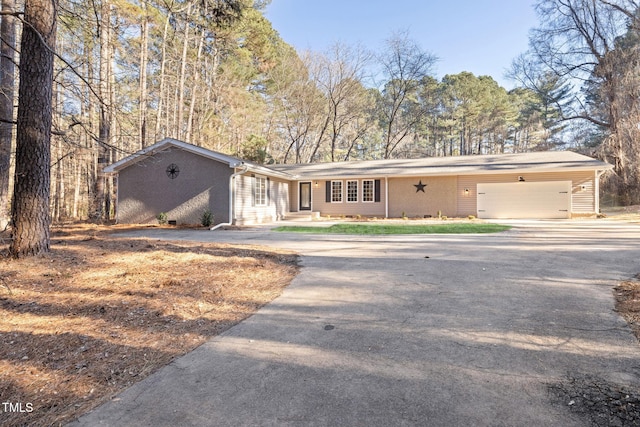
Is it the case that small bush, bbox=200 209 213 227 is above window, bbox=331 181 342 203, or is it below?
below

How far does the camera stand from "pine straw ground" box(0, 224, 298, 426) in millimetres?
2148

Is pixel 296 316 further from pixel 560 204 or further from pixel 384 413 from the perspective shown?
pixel 560 204

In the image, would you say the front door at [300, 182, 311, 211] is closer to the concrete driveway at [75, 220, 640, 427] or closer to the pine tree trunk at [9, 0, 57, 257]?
the pine tree trunk at [9, 0, 57, 257]

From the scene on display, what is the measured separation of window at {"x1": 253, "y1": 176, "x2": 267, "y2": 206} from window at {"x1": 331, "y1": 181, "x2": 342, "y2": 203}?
4147mm

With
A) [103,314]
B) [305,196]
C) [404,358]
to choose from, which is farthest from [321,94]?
[404,358]

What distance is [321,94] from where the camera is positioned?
1039 inches

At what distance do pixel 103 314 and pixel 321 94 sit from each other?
83.7 feet

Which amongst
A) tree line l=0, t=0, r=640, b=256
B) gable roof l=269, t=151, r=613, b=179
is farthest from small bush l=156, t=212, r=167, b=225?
gable roof l=269, t=151, r=613, b=179

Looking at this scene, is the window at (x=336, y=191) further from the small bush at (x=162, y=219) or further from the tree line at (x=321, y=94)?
the small bush at (x=162, y=219)

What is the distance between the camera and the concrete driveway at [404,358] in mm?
1831

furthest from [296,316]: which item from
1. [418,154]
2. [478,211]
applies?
[418,154]

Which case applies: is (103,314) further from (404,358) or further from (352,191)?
(352,191)

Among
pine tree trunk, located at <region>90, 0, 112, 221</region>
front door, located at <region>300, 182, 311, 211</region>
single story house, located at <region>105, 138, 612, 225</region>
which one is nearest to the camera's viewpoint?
pine tree trunk, located at <region>90, 0, 112, 221</region>

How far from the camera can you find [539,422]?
66.7 inches
